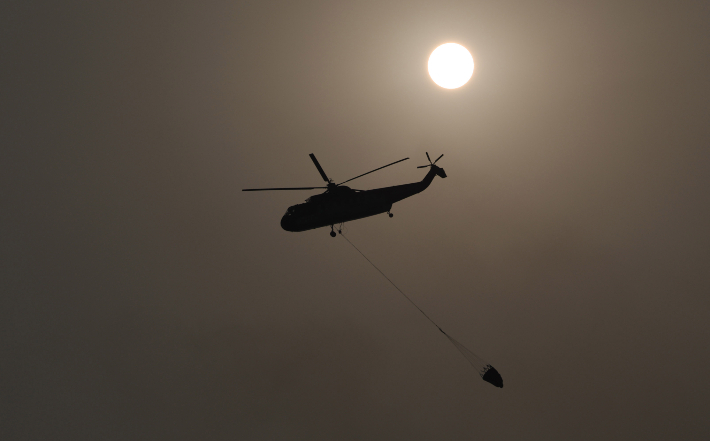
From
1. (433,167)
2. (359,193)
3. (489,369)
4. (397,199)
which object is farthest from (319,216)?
(489,369)

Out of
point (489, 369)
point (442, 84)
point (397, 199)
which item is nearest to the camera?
point (489, 369)

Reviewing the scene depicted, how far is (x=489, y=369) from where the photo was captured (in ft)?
113

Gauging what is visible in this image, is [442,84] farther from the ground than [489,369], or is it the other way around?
[442,84]

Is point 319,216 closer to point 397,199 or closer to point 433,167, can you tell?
point 397,199

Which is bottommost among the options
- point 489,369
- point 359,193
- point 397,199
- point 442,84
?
point 489,369

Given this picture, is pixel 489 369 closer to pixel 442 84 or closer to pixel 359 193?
pixel 359 193

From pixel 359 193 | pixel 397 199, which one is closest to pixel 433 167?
pixel 397 199

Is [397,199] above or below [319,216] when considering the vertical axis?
below

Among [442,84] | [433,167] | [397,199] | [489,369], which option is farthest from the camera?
[442,84]

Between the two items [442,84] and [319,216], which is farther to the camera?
[442,84]

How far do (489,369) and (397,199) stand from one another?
1753 cm

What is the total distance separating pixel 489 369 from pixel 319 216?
20.4m

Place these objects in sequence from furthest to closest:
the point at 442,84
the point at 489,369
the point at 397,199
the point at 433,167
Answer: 1. the point at 442,84
2. the point at 433,167
3. the point at 397,199
4. the point at 489,369

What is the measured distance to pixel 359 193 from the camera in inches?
1435
